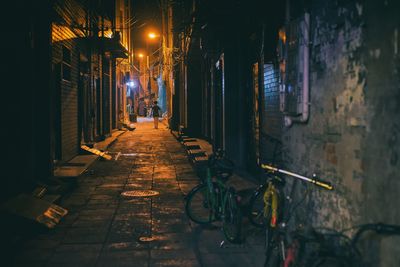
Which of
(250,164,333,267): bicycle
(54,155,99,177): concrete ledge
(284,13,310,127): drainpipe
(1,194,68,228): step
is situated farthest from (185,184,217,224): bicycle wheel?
(54,155,99,177): concrete ledge

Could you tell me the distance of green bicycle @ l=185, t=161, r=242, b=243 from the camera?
7.24 meters

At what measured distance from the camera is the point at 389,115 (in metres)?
4.20

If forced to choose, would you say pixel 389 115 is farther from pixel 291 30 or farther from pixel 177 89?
pixel 177 89

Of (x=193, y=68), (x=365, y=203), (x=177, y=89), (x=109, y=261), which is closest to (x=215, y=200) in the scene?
(x=109, y=261)

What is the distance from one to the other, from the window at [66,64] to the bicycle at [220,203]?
806cm

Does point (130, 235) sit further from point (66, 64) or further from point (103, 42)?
point (103, 42)

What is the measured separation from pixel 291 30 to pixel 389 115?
9.24 ft

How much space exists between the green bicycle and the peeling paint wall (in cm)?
125

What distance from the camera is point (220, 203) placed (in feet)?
26.7

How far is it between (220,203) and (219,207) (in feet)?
0.26

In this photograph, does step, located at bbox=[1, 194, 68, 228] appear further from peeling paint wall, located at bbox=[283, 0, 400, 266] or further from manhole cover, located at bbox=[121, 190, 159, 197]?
peeling paint wall, located at bbox=[283, 0, 400, 266]

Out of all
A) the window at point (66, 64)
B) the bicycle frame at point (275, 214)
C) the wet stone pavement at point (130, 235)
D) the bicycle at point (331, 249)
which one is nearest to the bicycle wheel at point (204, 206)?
the wet stone pavement at point (130, 235)

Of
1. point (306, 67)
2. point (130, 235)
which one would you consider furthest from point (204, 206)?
point (306, 67)

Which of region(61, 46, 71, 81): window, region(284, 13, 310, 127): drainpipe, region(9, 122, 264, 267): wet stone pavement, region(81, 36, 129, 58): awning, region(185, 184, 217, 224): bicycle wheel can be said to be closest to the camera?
region(284, 13, 310, 127): drainpipe
